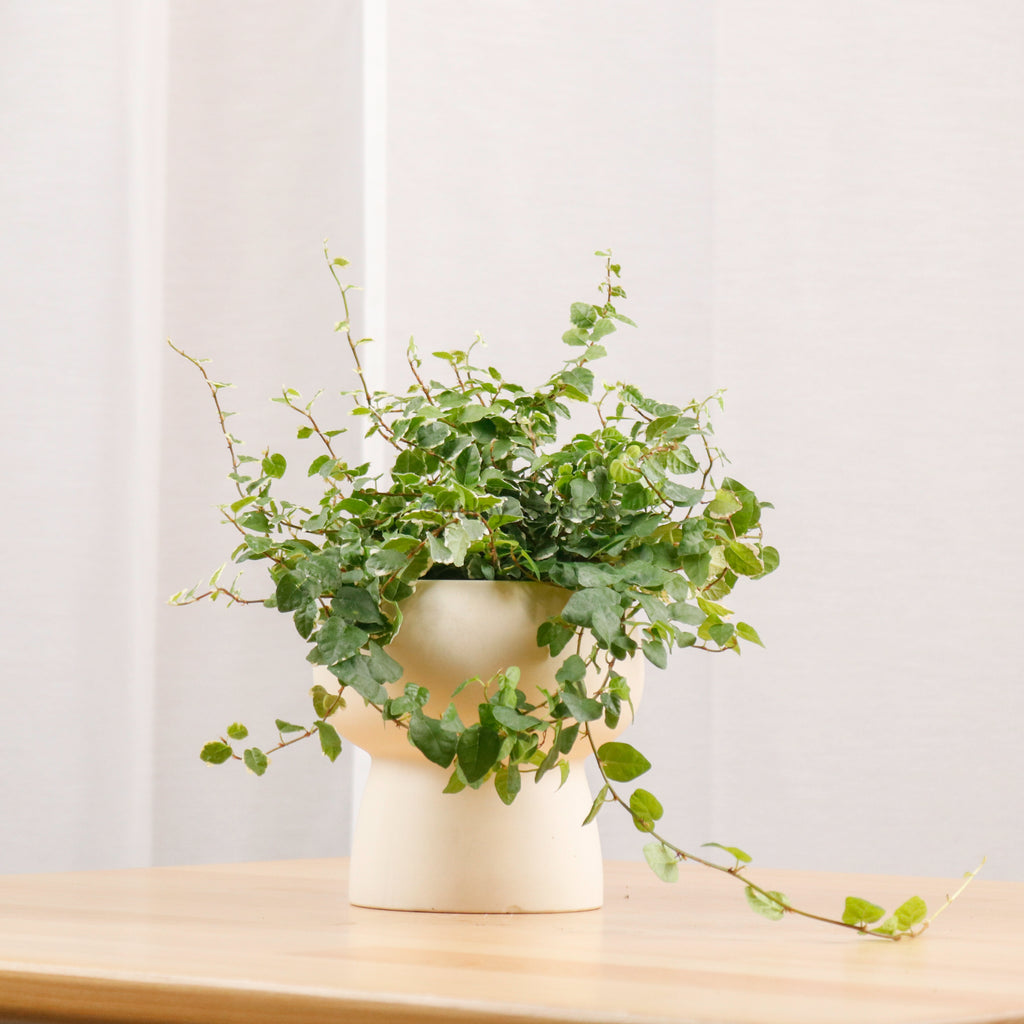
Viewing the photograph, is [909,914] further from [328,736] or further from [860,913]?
[328,736]

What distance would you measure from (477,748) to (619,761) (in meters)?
0.08

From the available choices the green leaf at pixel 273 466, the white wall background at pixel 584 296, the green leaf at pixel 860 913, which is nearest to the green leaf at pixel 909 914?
the green leaf at pixel 860 913

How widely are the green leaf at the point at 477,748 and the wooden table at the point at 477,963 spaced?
0.29 ft

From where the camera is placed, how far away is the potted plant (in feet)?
2.55

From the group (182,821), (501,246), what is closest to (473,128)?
(501,246)

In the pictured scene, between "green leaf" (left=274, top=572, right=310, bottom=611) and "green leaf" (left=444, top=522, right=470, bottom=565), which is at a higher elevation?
"green leaf" (left=444, top=522, right=470, bottom=565)

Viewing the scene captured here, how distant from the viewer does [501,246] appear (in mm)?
1812

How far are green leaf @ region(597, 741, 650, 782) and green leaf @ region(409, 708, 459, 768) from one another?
0.08 m

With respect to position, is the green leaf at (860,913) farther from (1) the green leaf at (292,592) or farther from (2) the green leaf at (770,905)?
(1) the green leaf at (292,592)

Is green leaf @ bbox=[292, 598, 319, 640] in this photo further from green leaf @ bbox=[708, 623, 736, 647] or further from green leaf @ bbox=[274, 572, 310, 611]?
green leaf @ bbox=[708, 623, 736, 647]

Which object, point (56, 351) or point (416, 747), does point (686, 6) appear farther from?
point (416, 747)

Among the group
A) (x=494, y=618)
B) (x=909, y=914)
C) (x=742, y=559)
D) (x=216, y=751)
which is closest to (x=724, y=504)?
(x=742, y=559)

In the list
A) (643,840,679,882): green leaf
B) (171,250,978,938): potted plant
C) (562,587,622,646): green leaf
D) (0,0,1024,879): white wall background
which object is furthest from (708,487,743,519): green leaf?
(0,0,1024,879): white wall background

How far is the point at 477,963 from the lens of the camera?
60 centimetres
